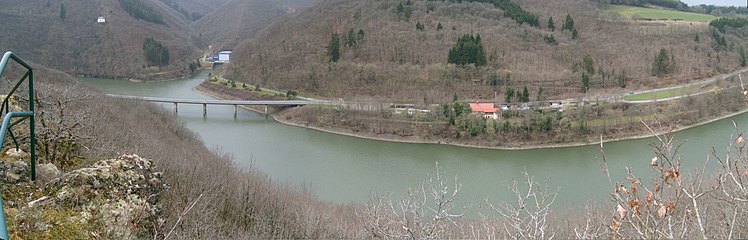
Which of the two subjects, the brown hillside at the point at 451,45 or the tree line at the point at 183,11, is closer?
the brown hillside at the point at 451,45

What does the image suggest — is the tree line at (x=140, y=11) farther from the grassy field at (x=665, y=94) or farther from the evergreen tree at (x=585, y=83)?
the grassy field at (x=665, y=94)

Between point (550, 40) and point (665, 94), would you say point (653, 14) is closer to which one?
point (550, 40)

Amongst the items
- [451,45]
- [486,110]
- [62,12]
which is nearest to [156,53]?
[62,12]

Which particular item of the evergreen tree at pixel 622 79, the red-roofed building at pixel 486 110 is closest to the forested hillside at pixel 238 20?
the red-roofed building at pixel 486 110

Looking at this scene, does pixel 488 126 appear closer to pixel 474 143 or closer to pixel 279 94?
pixel 474 143

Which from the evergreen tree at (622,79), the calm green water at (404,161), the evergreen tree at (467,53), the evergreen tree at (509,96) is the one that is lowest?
the calm green water at (404,161)

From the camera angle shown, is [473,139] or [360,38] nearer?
[473,139]
